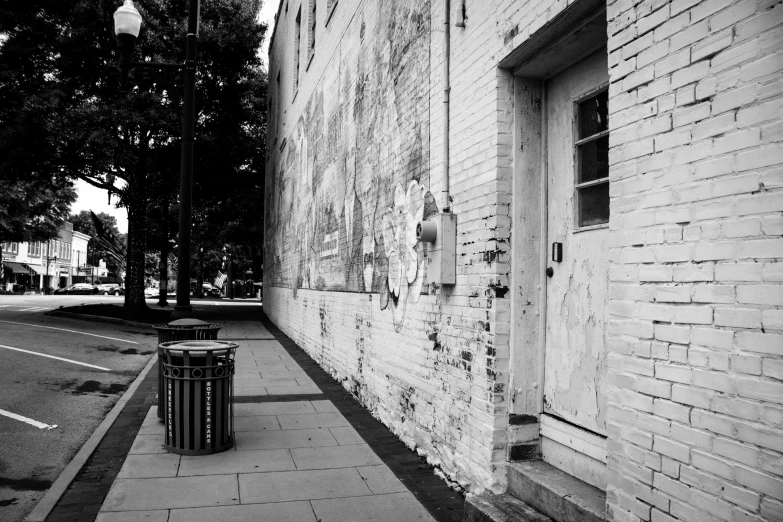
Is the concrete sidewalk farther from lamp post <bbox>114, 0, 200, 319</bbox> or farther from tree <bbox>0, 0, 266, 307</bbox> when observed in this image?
tree <bbox>0, 0, 266, 307</bbox>

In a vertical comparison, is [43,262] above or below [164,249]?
above

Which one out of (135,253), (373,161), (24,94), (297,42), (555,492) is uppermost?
(297,42)

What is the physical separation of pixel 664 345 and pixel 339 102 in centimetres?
744

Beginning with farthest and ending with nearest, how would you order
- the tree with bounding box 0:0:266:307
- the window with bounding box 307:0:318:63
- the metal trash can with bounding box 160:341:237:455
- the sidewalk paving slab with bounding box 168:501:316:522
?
the tree with bounding box 0:0:266:307, the window with bounding box 307:0:318:63, the metal trash can with bounding box 160:341:237:455, the sidewalk paving slab with bounding box 168:501:316:522

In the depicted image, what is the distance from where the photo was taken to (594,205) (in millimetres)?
3496

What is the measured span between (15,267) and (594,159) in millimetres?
72759

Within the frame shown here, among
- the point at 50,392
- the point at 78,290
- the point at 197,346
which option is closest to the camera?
the point at 197,346

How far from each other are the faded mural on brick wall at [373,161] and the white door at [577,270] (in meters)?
1.47

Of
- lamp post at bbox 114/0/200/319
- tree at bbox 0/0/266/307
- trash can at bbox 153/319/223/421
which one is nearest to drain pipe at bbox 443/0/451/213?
trash can at bbox 153/319/223/421

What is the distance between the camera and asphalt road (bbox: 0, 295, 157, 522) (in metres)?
4.75

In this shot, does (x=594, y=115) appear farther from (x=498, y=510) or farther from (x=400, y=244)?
(x=400, y=244)

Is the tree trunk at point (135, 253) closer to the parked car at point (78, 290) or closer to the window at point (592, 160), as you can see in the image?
the window at point (592, 160)

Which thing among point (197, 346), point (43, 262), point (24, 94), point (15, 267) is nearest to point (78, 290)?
point (15, 267)

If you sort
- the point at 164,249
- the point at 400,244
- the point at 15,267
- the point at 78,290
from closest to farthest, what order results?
the point at 400,244, the point at 164,249, the point at 78,290, the point at 15,267
